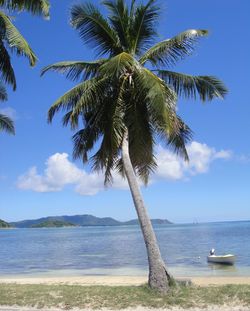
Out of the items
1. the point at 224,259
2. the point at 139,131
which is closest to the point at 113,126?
the point at 139,131

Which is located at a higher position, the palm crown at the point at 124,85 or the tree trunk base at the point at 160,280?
the palm crown at the point at 124,85

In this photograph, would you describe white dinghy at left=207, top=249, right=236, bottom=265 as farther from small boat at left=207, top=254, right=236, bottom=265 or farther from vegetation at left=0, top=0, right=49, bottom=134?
vegetation at left=0, top=0, right=49, bottom=134

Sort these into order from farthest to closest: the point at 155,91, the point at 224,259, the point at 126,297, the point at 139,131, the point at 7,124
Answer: the point at 224,259 < the point at 7,124 < the point at 139,131 < the point at 155,91 < the point at 126,297

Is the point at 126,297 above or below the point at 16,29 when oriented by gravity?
below

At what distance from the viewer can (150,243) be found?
13656 millimetres

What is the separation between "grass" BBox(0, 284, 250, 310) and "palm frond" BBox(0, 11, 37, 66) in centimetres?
648

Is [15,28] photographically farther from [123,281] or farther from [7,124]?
[123,281]

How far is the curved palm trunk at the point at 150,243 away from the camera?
13.2 metres

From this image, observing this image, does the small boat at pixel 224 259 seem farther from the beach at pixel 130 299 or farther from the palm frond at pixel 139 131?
the beach at pixel 130 299

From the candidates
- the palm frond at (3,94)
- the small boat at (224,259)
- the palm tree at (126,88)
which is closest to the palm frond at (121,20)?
the palm tree at (126,88)

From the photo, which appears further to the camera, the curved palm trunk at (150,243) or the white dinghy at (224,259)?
the white dinghy at (224,259)

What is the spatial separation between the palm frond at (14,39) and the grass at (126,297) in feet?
21.3

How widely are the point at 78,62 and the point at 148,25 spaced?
259 cm

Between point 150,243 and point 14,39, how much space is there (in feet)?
22.8
